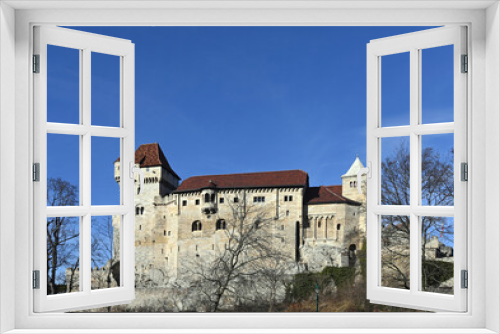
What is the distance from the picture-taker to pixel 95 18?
64.2 inches

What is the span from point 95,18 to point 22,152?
0.63 meters

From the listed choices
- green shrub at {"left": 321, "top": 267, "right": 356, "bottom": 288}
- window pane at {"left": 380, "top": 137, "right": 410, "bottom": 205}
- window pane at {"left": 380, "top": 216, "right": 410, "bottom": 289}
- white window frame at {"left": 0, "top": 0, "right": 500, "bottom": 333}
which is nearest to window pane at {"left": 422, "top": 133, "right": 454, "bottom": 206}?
window pane at {"left": 380, "top": 137, "right": 410, "bottom": 205}

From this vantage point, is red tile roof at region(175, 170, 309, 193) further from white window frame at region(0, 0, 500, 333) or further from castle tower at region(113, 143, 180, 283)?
white window frame at region(0, 0, 500, 333)

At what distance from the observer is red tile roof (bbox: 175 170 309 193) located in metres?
19.3

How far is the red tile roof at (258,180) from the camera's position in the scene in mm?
19297

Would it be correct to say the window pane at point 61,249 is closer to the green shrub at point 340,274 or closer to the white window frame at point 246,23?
the white window frame at point 246,23

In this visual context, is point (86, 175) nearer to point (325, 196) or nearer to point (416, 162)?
point (416, 162)

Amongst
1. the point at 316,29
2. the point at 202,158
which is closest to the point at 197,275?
the point at 202,158

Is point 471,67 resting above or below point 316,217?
above

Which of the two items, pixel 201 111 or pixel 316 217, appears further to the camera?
pixel 316 217

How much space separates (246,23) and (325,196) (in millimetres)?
18613

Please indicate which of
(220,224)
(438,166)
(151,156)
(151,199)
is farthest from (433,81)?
(151,199)

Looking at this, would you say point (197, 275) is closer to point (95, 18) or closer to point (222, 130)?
point (222, 130)

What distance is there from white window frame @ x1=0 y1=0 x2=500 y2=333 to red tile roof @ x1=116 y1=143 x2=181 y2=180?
62.1 feet
